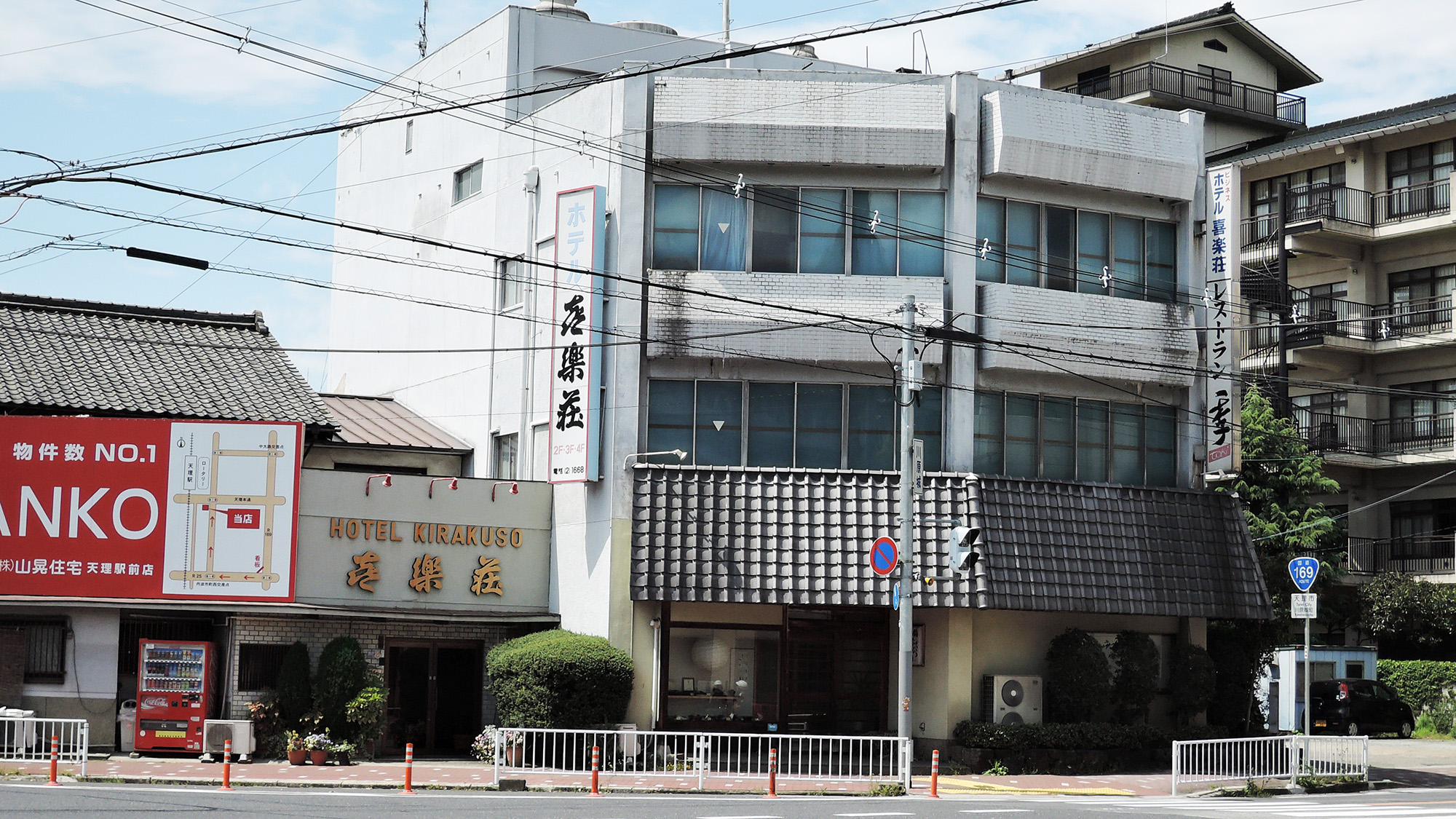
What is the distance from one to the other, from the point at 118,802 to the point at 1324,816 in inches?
607

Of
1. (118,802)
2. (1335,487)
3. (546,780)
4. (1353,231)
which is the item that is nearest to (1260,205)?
(1353,231)

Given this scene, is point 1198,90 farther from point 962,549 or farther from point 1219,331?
point 962,549

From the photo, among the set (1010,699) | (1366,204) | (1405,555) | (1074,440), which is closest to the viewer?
(1010,699)

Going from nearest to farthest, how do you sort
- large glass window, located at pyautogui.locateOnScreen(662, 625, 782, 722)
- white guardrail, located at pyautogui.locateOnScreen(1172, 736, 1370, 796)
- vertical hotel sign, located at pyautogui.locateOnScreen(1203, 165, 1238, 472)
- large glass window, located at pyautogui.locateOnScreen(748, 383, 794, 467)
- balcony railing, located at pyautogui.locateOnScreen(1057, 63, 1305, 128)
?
white guardrail, located at pyautogui.locateOnScreen(1172, 736, 1370, 796) < large glass window, located at pyautogui.locateOnScreen(662, 625, 782, 722) < large glass window, located at pyautogui.locateOnScreen(748, 383, 794, 467) < vertical hotel sign, located at pyautogui.locateOnScreen(1203, 165, 1238, 472) < balcony railing, located at pyautogui.locateOnScreen(1057, 63, 1305, 128)

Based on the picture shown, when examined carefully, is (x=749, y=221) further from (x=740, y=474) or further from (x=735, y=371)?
(x=740, y=474)

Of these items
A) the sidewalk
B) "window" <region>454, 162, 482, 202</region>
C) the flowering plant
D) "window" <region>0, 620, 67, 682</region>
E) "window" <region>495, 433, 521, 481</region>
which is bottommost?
the sidewalk

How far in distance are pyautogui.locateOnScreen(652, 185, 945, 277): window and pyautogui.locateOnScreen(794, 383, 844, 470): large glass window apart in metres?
2.33

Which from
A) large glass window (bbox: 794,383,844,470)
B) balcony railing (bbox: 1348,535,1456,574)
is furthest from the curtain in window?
balcony railing (bbox: 1348,535,1456,574)

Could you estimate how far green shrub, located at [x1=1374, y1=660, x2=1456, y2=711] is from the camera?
40.8 m

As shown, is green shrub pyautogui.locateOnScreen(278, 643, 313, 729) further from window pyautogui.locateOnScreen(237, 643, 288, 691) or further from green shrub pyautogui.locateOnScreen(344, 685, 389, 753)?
green shrub pyautogui.locateOnScreen(344, 685, 389, 753)

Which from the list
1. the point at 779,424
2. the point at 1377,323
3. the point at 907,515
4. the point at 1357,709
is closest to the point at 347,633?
the point at 779,424

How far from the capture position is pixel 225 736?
25219 mm

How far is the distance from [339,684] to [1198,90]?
4153 centimetres

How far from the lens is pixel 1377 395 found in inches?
1847
